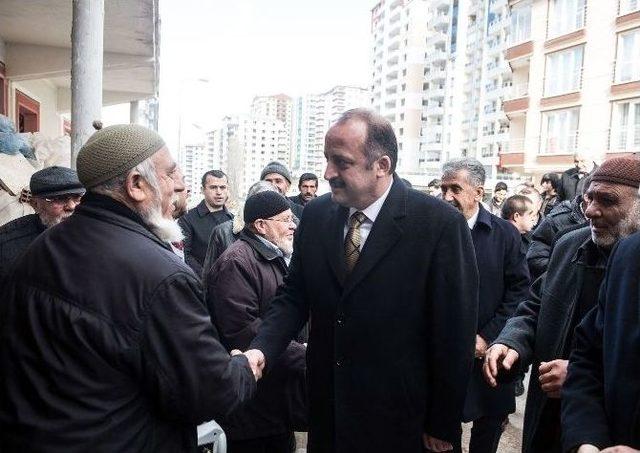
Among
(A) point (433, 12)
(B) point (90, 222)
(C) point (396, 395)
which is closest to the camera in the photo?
(B) point (90, 222)

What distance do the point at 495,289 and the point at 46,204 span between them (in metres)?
3.20

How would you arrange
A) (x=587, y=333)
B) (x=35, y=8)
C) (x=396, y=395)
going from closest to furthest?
(x=587, y=333)
(x=396, y=395)
(x=35, y=8)

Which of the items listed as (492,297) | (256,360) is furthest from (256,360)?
(492,297)

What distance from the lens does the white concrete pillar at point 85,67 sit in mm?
4426

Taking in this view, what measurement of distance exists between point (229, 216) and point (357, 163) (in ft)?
13.3

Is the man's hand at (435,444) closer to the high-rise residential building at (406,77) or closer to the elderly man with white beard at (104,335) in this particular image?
the elderly man with white beard at (104,335)

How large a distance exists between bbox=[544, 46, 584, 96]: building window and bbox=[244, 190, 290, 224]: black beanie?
28904mm

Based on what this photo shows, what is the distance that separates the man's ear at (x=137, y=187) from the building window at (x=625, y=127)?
27381mm

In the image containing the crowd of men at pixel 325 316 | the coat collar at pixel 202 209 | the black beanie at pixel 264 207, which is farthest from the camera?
the coat collar at pixel 202 209

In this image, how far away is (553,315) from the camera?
99.8 inches

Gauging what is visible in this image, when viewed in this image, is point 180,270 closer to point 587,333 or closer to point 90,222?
point 90,222

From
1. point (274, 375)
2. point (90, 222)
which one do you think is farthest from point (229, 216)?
point (90, 222)

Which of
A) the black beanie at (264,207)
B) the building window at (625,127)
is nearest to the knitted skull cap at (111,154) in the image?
the black beanie at (264,207)

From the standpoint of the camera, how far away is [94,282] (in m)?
1.58
